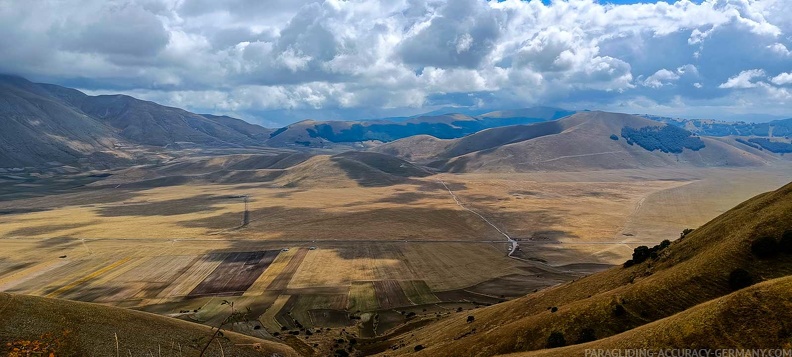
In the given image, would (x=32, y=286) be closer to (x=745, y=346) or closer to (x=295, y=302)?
(x=295, y=302)

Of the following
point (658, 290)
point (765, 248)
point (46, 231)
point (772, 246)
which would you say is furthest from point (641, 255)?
point (46, 231)

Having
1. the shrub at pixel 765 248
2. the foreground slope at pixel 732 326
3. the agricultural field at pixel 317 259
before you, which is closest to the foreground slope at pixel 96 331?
the agricultural field at pixel 317 259

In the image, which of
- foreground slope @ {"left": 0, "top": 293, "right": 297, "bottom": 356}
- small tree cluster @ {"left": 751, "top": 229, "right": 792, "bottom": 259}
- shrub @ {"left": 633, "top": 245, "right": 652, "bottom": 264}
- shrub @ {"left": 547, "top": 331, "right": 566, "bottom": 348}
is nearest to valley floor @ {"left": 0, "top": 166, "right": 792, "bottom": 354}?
foreground slope @ {"left": 0, "top": 293, "right": 297, "bottom": 356}

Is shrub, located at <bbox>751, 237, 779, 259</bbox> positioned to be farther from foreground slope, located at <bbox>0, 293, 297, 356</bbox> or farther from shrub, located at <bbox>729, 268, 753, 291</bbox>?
foreground slope, located at <bbox>0, 293, 297, 356</bbox>

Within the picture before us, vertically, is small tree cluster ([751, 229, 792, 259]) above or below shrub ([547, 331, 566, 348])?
above

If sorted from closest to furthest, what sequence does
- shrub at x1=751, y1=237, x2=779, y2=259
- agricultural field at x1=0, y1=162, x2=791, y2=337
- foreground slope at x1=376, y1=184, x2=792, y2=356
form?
foreground slope at x1=376, y1=184, x2=792, y2=356 < shrub at x1=751, y1=237, x2=779, y2=259 < agricultural field at x1=0, y1=162, x2=791, y2=337

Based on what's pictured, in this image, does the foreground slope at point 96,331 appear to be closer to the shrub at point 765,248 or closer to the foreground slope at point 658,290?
the foreground slope at point 658,290

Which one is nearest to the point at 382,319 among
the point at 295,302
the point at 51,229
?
the point at 295,302
